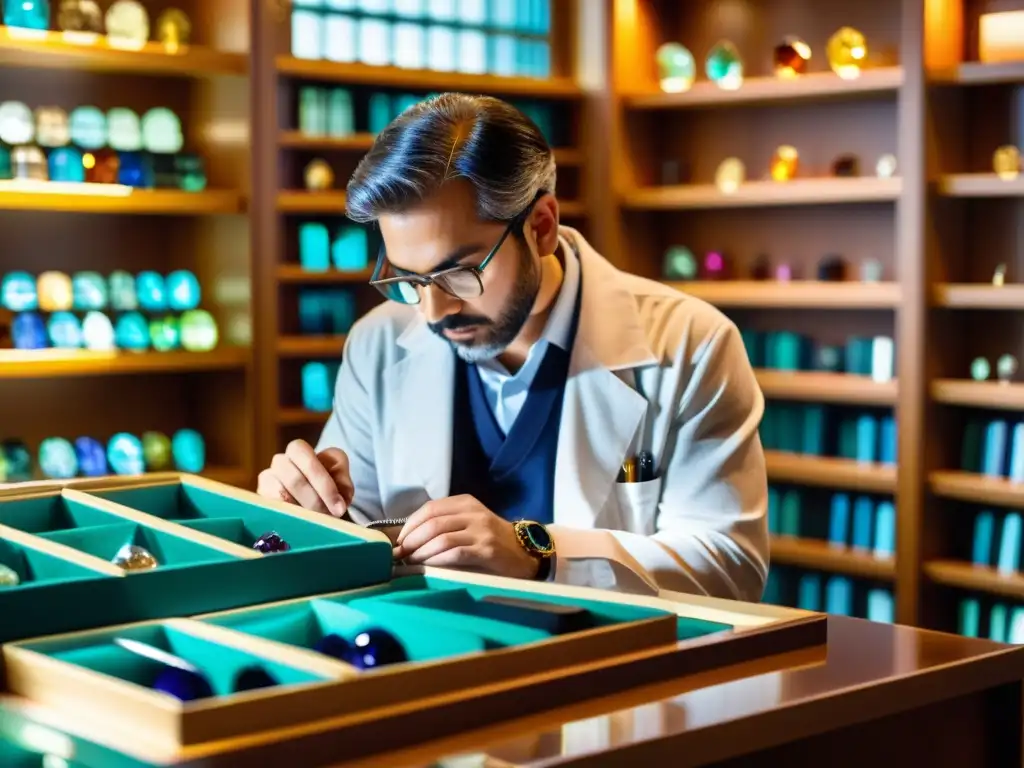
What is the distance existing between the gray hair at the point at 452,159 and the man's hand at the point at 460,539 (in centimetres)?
58

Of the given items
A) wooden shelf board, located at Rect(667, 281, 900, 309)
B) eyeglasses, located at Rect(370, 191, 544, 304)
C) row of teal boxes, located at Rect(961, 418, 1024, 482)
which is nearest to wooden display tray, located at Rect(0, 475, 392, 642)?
eyeglasses, located at Rect(370, 191, 544, 304)

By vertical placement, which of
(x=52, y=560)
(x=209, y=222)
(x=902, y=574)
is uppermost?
(x=209, y=222)

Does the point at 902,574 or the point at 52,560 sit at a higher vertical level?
the point at 52,560

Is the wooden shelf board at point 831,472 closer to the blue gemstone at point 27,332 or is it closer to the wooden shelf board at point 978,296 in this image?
the wooden shelf board at point 978,296

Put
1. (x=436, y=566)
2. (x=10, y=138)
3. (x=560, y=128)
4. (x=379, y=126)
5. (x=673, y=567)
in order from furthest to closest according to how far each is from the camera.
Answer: (x=560, y=128)
(x=379, y=126)
(x=10, y=138)
(x=673, y=567)
(x=436, y=566)

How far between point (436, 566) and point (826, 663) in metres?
0.50

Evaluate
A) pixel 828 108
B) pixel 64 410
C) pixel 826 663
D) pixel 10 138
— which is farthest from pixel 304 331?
pixel 826 663

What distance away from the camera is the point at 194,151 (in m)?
4.50

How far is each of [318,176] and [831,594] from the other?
212cm

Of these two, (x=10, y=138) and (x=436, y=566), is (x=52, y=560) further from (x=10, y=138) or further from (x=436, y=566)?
(x=10, y=138)

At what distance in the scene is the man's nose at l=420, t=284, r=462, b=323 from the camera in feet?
7.52

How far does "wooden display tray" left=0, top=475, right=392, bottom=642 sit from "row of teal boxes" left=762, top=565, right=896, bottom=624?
3016 mm

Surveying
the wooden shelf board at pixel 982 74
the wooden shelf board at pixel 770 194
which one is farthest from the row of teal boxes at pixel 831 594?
→ the wooden shelf board at pixel 982 74

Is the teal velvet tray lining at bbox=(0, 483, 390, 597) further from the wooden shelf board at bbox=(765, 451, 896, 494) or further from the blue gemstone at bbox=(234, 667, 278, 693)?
the wooden shelf board at bbox=(765, 451, 896, 494)
